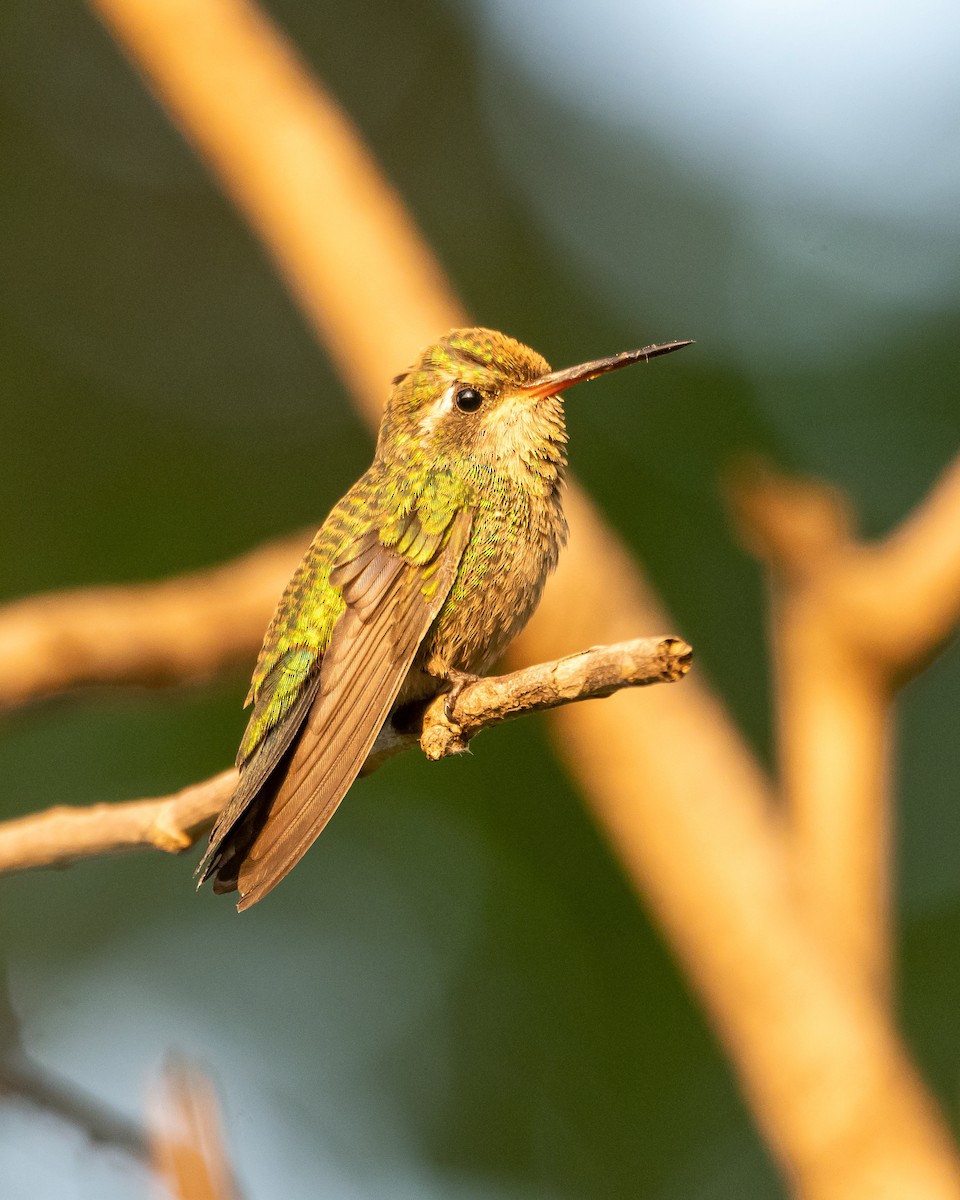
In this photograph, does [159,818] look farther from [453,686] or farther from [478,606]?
[478,606]

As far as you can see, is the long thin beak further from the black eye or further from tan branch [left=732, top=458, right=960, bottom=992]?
tan branch [left=732, top=458, right=960, bottom=992]

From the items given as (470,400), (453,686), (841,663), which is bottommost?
(841,663)

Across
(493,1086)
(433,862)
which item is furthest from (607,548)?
(493,1086)

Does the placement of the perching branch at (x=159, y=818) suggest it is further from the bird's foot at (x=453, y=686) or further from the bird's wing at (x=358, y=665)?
Result: the bird's wing at (x=358, y=665)

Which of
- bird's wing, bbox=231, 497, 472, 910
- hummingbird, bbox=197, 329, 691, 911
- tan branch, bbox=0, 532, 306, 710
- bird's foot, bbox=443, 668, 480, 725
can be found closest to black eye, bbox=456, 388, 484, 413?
hummingbird, bbox=197, 329, 691, 911

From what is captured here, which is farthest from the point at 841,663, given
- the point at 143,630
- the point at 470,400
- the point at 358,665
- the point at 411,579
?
the point at 143,630

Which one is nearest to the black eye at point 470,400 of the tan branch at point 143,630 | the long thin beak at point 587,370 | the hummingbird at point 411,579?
the hummingbird at point 411,579

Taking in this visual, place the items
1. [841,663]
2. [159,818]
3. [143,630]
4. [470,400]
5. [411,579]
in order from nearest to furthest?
[159,818], [411,579], [470,400], [143,630], [841,663]
